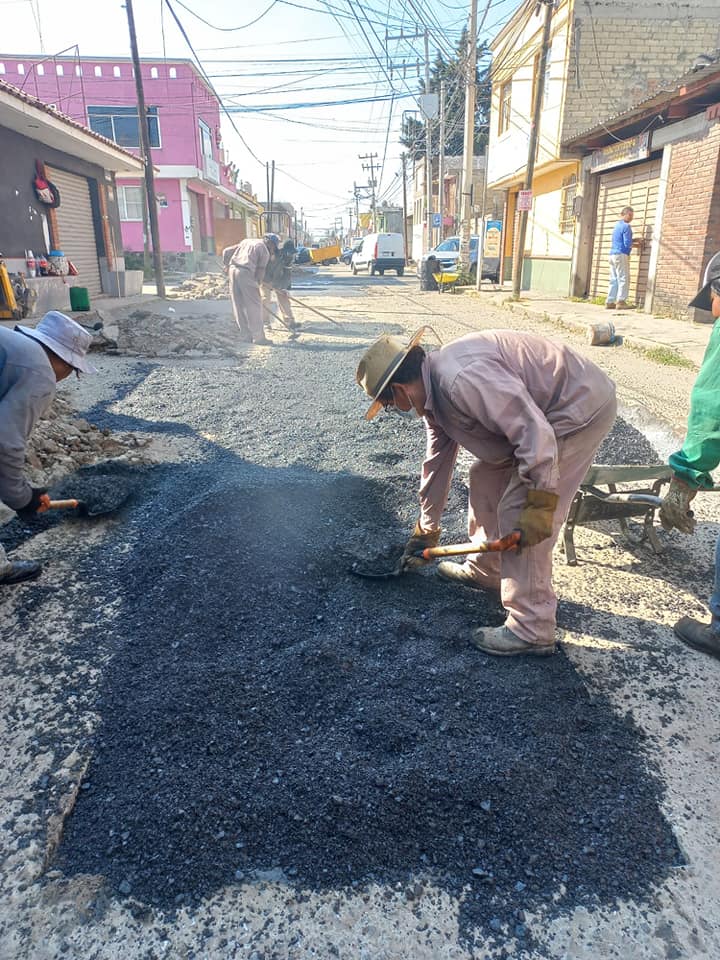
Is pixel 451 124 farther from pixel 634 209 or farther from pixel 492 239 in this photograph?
pixel 634 209

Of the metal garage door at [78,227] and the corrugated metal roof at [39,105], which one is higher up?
the corrugated metal roof at [39,105]

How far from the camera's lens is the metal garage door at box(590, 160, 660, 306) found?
464 inches

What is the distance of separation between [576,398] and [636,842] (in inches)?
52.1

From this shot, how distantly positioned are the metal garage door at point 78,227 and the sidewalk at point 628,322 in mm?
9057

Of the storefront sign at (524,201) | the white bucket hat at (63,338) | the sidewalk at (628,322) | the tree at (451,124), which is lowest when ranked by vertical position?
the sidewalk at (628,322)

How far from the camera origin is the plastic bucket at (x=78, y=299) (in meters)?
10.8

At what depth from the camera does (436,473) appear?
9.11 feet

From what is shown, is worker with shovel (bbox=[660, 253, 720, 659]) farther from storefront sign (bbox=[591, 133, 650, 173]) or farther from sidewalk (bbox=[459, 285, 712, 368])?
storefront sign (bbox=[591, 133, 650, 173])

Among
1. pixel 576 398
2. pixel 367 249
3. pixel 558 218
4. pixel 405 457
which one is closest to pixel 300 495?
pixel 405 457

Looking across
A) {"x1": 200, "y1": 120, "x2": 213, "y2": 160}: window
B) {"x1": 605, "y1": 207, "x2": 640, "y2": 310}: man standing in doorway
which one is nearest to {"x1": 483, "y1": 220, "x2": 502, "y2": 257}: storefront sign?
{"x1": 605, "y1": 207, "x2": 640, "y2": 310}: man standing in doorway

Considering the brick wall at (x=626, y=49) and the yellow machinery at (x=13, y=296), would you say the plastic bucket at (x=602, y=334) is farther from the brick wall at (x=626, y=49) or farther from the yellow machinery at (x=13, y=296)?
the brick wall at (x=626, y=49)

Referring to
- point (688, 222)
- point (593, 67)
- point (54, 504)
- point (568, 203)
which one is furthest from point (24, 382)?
point (593, 67)

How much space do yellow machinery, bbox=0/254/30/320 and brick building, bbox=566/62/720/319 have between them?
9.79m

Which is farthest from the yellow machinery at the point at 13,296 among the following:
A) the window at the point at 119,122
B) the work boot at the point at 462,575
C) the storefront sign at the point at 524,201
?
the window at the point at 119,122
